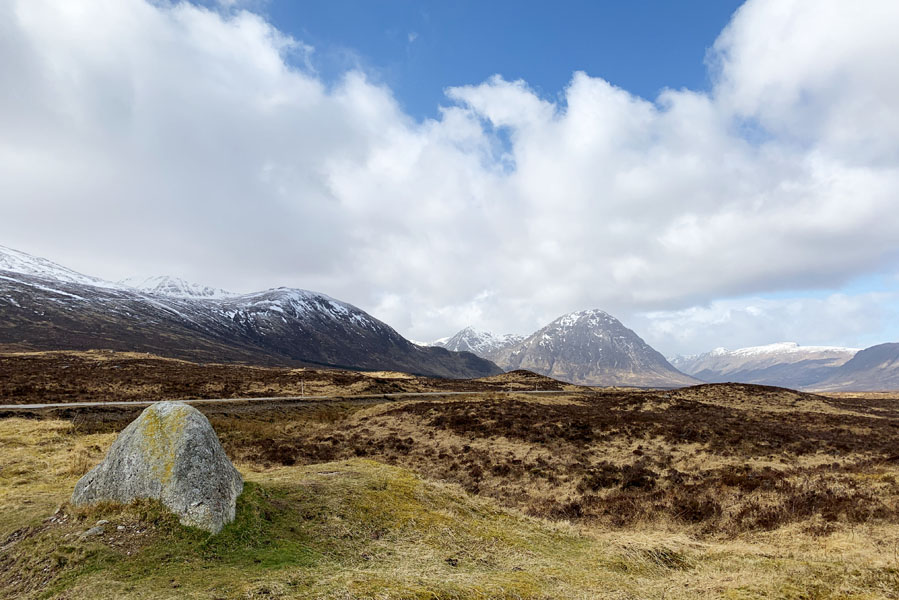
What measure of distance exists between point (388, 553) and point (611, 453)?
21372mm

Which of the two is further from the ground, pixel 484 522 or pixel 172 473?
pixel 172 473

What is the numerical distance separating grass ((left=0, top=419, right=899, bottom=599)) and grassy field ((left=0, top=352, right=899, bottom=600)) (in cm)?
5

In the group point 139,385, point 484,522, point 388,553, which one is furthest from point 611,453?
point 139,385

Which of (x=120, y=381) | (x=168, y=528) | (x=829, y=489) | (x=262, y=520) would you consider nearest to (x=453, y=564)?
(x=262, y=520)

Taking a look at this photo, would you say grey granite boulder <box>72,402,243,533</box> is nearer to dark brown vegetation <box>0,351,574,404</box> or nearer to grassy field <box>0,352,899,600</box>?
grassy field <box>0,352,899,600</box>

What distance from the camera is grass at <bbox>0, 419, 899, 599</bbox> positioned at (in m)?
6.69

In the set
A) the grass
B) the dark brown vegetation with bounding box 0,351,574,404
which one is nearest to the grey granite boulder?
the grass

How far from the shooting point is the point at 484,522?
12.2 meters

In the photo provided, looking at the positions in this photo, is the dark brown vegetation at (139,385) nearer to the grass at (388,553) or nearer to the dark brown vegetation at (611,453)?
the dark brown vegetation at (611,453)

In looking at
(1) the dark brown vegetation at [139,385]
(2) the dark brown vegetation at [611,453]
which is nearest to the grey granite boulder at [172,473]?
(2) the dark brown vegetation at [611,453]

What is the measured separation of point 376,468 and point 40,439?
1806cm

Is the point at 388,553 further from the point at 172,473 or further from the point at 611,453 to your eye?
the point at 611,453

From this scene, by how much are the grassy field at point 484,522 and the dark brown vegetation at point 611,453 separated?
16 cm

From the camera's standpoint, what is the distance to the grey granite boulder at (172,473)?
8538mm
